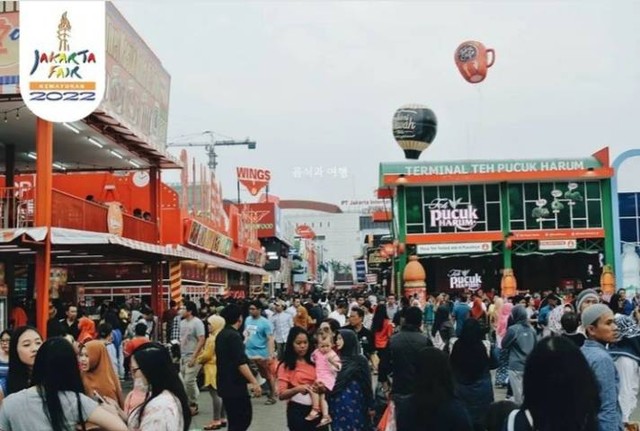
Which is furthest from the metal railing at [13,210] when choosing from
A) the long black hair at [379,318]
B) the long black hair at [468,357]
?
the long black hair at [468,357]

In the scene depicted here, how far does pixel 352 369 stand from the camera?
25.8 feet

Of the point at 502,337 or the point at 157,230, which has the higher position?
the point at 157,230

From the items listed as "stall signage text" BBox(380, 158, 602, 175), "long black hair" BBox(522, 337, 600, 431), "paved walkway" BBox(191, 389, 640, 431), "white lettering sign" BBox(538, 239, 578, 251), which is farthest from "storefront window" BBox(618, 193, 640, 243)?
"long black hair" BBox(522, 337, 600, 431)

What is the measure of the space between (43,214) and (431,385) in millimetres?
13468

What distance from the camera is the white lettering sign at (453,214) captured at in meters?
50.0

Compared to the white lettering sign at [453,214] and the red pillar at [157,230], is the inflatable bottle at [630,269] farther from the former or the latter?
the red pillar at [157,230]

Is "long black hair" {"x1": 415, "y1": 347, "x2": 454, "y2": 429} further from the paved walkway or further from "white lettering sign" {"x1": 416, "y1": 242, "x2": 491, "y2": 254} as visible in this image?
"white lettering sign" {"x1": 416, "y1": 242, "x2": 491, "y2": 254}

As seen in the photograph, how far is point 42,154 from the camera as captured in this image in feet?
56.3

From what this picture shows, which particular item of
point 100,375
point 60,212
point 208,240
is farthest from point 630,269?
point 100,375

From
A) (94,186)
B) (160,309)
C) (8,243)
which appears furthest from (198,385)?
(94,186)

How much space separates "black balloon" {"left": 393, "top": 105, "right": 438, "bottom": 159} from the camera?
62031mm

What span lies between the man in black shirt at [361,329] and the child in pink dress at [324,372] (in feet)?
11.2

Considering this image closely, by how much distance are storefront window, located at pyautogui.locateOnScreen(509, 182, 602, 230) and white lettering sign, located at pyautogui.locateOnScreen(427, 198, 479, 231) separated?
2252 millimetres

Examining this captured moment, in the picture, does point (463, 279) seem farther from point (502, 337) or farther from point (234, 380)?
point (234, 380)
